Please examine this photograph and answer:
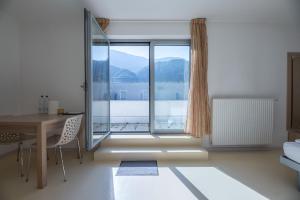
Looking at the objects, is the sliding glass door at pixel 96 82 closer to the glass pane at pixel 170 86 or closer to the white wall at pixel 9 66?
the glass pane at pixel 170 86

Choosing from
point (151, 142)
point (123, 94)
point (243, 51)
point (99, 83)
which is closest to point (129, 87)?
point (123, 94)

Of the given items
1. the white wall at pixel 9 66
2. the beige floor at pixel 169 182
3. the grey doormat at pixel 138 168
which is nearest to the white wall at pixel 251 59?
the beige floor at pixel 169 182

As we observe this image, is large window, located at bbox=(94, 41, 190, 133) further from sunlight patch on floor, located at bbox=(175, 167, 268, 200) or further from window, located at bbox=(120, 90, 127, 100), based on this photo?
sunlight patch on floor, located at bbox=(175, 167, 268, 200)

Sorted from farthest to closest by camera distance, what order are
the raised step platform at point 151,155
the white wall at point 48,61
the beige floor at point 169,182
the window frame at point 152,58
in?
the window frame at point 152,58
the white wall at point 48,61
the raised step platform at point 151,155
the beige floor at point 169,182

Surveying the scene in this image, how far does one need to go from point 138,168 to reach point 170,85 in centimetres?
182

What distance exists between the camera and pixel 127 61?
14.8 ft

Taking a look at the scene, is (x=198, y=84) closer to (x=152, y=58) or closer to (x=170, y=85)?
(x=170, y=85)

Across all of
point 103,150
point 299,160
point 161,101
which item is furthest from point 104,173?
point 299,160

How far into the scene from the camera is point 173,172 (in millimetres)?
2916

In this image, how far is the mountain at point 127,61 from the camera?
441 centimetres

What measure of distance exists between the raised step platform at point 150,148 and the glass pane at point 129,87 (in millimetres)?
662

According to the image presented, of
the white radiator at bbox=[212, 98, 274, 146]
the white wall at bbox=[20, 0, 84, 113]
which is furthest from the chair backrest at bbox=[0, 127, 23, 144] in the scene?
the white radiator at bbox=[212, 98, 274, 146]

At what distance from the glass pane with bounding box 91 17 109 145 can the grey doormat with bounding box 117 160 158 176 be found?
1.81ft

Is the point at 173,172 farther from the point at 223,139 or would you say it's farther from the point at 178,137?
the point at 223,139
